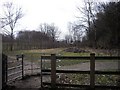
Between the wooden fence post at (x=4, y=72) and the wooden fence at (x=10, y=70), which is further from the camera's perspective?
the wooden fence at (x=10, y=70)

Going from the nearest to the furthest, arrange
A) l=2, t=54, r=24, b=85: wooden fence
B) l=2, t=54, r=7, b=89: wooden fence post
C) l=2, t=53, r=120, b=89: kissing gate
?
l=2, t=53, r=120, b=89: kissing gate < l=2, t=54, r=7, b=89: wooden fence post < l=2, t=54, r=24, b=85: wooden fence

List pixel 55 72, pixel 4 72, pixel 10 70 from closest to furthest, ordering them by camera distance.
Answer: pixel 55 72 < pixel 4 72 < pixel 10 70

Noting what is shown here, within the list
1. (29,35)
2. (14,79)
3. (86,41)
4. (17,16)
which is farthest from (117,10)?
(29,35)

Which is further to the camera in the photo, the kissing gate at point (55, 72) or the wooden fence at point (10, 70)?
the wooden fence at point (10, 70)

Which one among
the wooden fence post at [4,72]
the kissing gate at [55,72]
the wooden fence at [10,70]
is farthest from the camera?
the wooden fence at [10,70]

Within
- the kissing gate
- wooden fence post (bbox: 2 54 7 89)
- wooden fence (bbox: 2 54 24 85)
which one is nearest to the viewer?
the kissing gate

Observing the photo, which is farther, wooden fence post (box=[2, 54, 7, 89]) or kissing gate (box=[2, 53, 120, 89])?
wooden fence post (box=[2, 54, 7, 89])

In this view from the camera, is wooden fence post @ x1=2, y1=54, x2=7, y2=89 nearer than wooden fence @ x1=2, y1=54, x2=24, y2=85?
Yes

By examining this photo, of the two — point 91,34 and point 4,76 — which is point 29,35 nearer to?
point 91,34

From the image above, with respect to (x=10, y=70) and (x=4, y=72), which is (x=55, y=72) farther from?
(x=10, y=70)

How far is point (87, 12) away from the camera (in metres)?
72.2

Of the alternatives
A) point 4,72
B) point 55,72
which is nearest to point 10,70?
point 4,72

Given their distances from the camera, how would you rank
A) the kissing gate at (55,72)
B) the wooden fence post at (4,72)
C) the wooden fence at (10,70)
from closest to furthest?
the kissing gate at (55,72), the wooden fence post at (4,72), the wooden fence at (10,70)

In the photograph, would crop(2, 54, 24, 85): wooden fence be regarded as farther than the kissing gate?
Yes
